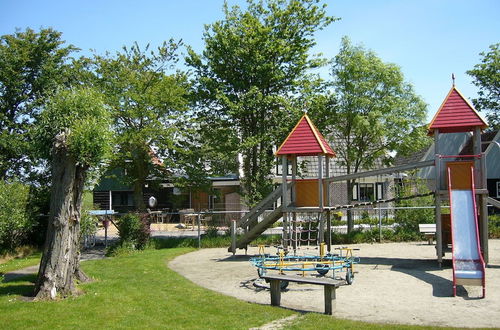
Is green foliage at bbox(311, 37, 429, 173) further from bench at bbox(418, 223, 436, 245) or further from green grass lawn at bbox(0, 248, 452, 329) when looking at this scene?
green grass lawn at bbox(0, 248, 452, 329)

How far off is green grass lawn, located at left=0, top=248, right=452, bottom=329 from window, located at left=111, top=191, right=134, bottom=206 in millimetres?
28342

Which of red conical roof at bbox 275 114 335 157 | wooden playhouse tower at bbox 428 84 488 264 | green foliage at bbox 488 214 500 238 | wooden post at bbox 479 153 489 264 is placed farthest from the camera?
green foliage at bbox 488 214 500 238

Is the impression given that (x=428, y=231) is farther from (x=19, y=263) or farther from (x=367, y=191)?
(x=19, y=263)

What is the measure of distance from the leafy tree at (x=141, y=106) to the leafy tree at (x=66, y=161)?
9.46m

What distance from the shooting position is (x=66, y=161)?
11914mm

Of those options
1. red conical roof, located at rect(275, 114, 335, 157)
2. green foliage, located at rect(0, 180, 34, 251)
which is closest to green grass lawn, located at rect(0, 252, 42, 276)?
green foliage, located at rect(0, 180, 34, 251)

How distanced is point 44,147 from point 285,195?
8506 millimetres

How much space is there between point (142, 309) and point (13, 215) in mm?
11681

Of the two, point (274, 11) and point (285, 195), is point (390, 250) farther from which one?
point (274, 11)

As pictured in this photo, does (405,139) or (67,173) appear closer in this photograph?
(67,173)

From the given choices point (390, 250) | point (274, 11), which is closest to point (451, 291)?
point (390, 250)

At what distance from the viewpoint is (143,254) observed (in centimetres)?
1958

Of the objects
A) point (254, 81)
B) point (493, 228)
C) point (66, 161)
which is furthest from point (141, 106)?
point (493, 228)

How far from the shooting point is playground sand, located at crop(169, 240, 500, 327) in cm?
940
